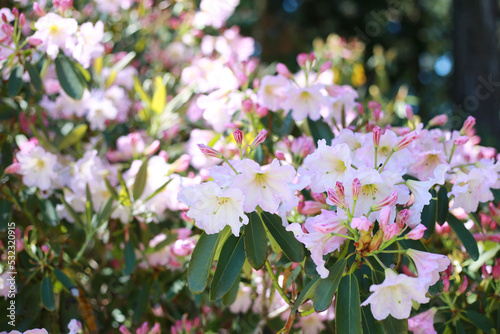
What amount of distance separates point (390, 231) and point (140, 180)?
75 cm

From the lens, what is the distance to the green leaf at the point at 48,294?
126 cm

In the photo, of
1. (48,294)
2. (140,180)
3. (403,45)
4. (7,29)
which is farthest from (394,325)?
(403,45)

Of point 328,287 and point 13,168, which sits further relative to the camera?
point 13,168

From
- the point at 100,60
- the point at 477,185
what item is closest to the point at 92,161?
the point at 100,60

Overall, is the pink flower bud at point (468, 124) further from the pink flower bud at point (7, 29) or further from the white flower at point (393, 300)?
the pink flower bud at point (7, 29)

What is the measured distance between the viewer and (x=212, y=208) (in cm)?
98

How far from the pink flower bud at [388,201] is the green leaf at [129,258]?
76 centimetres

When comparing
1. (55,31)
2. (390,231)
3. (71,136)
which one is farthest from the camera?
(71,136)

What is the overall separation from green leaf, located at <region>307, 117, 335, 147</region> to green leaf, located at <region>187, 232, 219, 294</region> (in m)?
0.54

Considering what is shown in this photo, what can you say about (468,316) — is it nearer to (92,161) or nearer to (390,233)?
(390,233)

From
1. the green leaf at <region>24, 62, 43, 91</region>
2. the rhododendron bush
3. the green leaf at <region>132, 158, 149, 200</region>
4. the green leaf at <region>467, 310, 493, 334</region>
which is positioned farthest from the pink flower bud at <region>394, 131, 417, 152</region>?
the green leaf at <region>24, 62, 43, 91</region>

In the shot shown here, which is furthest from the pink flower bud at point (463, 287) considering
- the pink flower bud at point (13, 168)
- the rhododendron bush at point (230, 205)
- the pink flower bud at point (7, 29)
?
the pink flower bud at point (7, 29)

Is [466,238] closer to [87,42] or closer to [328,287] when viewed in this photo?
[328,287]

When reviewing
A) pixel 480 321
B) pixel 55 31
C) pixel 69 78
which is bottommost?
pixel 480 321
